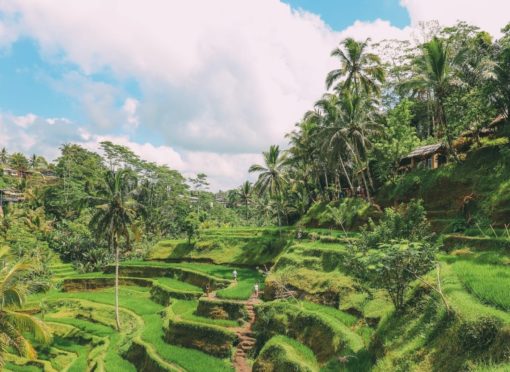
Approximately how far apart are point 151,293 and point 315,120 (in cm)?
2474

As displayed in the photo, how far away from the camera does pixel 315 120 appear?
44406 mm

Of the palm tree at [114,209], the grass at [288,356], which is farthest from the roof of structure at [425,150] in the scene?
the palm tree at [114,209]

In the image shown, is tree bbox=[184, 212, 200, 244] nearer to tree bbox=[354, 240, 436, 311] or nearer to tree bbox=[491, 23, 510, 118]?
tree bbox=[491, 23, 510, 118]

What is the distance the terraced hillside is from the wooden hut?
11293 millimetres

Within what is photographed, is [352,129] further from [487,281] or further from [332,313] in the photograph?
[487,281]

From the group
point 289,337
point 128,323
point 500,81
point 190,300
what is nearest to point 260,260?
point 190,300

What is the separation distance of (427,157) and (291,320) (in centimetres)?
2120

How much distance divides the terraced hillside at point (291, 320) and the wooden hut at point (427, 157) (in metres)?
11.3

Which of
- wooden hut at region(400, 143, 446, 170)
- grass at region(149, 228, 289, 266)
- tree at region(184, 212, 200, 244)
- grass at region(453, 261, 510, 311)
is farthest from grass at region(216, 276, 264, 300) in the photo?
tree at region(184, 212, 200, 244)

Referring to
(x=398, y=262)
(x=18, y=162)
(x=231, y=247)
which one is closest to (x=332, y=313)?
(x=398, y=262)

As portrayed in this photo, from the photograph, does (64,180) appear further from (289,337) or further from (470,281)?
(470,281)

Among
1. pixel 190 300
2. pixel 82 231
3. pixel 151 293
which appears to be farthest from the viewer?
pixel 82 231

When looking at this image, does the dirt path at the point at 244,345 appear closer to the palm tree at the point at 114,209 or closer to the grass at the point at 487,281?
the grass at the point at 487,281

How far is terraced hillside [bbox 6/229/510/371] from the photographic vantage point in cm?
1063
